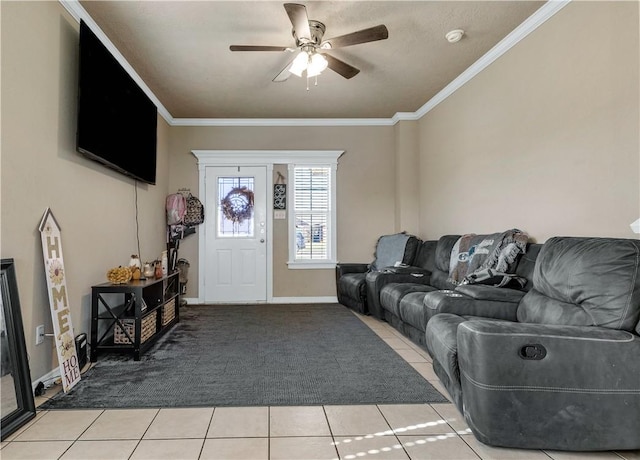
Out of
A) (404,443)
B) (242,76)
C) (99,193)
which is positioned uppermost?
(242,76)

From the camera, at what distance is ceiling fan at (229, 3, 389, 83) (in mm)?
2506

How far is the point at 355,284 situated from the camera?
14.5ft

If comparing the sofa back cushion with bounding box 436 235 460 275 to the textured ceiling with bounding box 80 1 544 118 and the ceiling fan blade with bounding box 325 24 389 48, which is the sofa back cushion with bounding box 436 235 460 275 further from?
the ceiling fan blade with bounding box 325 24 389 48

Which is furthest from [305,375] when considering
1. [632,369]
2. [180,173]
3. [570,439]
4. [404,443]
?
[180,173]

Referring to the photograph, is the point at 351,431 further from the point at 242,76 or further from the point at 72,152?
the point at 242,76

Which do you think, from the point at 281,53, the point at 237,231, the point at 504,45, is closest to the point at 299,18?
the point at 281,53

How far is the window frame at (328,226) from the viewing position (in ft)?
17.4

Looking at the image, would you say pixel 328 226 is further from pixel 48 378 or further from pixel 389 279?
pixel 48 378

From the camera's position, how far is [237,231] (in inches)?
208

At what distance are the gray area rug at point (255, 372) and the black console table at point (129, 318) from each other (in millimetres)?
102

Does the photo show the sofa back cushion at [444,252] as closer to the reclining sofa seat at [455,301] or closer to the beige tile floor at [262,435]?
the reclining sofa seat at [455,301]

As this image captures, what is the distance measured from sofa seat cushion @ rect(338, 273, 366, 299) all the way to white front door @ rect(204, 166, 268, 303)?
3.95 feet

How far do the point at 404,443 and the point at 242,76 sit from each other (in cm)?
361

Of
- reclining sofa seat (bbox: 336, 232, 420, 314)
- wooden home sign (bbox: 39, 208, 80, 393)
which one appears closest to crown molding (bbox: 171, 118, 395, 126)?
reclining sofa seat (bbox: 336, 232, 420, 314)
